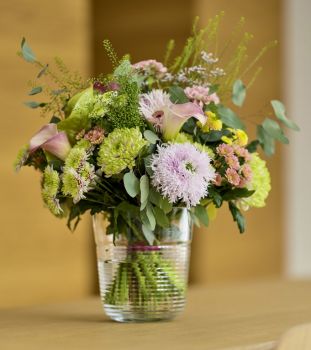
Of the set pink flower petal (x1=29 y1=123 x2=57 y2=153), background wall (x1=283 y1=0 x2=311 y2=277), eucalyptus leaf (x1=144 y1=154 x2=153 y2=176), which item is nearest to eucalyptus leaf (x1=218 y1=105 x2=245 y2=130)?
eucalyptus leaf (x1=144 y1=154 x2=153 y2=176)

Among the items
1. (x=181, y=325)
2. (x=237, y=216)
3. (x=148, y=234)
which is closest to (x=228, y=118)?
(x=237, y=216)

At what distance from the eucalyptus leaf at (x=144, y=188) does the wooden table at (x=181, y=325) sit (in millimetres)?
234

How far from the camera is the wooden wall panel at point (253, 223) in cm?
432

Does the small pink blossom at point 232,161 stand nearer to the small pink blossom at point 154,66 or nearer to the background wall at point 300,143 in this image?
Answer: the small pink blossom at point 154,66

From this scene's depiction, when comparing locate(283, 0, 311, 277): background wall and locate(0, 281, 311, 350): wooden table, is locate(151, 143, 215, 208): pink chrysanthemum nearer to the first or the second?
locate(0, 281, 311, 350): wooden table

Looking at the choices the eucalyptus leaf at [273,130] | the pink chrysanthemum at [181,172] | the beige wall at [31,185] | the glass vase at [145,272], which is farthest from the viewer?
the beige wall at [31,185]

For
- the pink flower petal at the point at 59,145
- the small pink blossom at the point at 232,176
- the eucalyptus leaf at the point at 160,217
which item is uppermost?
the pink flower petal at the point at 59,145

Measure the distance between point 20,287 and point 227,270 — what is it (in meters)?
1.22

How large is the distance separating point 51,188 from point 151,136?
0.20 metres

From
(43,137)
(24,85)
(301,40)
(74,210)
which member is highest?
(301,40)

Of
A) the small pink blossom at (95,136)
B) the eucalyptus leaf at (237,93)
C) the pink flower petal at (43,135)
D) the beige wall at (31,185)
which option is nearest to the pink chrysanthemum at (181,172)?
the small pink blossom at (95,136)

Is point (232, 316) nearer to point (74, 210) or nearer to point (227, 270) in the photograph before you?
point (74, 210)

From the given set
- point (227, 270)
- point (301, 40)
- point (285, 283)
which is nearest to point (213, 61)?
point (285, 283)

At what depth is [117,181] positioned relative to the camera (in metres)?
1.69
